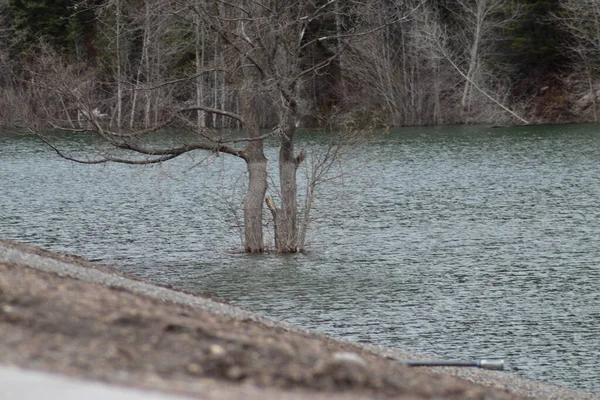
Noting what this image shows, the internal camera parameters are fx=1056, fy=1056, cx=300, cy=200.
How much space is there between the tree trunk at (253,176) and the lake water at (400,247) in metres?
0.63

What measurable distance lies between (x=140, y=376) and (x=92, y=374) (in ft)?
1.15

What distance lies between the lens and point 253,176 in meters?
25.9

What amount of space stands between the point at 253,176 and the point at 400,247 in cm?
446

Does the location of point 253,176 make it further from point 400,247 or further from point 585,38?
point 585,38

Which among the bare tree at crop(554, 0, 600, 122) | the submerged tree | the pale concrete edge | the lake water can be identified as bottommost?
the lake water

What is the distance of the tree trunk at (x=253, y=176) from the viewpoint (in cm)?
2572

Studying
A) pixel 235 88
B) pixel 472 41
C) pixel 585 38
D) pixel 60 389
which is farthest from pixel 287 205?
pixel 472 41

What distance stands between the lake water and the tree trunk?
0.63m

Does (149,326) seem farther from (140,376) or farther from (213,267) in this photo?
(213,267)

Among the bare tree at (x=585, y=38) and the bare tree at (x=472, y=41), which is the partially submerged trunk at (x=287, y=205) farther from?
the bare tree at (x=472, y=41)

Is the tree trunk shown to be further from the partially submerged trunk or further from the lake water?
the lake water

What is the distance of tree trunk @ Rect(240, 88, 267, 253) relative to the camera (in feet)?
84.4

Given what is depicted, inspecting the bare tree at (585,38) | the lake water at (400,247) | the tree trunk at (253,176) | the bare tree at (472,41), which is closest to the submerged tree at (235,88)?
the tree trunk at (253,176)

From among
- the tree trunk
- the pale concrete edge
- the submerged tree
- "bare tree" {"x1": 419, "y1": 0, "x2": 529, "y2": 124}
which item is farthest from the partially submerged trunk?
"bare tree" {"x1": 419, "y1": 0, "x2": 529, "y2": 124}
